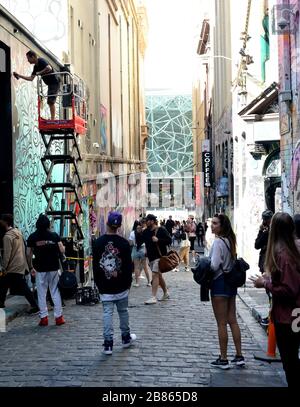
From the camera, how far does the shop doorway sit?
44.8 feet

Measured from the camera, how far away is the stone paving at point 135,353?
685cm

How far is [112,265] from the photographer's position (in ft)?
26.6

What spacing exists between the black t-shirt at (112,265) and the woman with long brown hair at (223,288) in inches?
51.3

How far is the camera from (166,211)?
75.3 metres

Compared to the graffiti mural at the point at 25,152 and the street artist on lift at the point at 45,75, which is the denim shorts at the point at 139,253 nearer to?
the graffiti mural at the point at 25,152

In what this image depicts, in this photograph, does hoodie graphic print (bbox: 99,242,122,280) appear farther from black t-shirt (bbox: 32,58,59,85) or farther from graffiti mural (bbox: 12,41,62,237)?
Answer: black t-shirt (bbox: 32,58,59,85)

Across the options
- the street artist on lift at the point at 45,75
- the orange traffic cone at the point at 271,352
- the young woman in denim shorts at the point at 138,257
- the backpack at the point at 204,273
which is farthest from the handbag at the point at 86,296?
the backpack at the point at 204,273

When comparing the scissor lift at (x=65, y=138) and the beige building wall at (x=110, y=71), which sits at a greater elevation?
the beige building wall at (x=110, y=71)

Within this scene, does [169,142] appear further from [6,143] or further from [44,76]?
[6,143]

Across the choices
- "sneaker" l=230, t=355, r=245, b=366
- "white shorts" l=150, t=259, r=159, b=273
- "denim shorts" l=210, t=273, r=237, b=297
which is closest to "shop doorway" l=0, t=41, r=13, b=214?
"white shorts" l=150, t=259, r=159, b=273

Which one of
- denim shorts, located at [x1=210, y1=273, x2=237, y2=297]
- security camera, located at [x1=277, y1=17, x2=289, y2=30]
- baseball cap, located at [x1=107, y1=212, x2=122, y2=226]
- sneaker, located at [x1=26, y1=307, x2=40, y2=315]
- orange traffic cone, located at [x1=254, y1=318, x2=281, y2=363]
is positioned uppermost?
security camera, located at [x1=277, y1=17, x2=289, y2=30]
